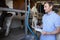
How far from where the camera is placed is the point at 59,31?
2.23m

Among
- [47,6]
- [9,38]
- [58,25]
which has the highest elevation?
[47,6]

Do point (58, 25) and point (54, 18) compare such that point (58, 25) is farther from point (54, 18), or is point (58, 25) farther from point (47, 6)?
point (47, 6)

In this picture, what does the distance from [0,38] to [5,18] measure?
603mm

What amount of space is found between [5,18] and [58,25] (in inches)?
82.2

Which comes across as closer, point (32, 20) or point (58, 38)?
point (58, 38)

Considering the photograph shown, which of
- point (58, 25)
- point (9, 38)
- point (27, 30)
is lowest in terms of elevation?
point (9, 38)

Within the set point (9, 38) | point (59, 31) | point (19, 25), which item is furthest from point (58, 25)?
point (19, 25)

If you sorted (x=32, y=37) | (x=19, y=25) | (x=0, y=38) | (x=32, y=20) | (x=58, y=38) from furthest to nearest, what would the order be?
1. (x=19, y=25)
2. (x=32, y=20)
3. (x=0, y=38)
4. (x=32, y=37)
5. (x=58, y=38)

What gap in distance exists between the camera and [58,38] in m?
2.39

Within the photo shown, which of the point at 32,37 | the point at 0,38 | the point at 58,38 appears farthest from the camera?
the point at 0,38

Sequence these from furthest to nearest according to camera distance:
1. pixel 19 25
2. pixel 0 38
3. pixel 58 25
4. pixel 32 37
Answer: pixel 19 25
pixel 0 38
pixel 32 37
pixel 58 25

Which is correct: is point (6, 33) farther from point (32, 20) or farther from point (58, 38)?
point (58, 38)

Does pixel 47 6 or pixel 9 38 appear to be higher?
pixel 47 6

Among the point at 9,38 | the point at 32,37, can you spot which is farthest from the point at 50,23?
the point at 9,38
